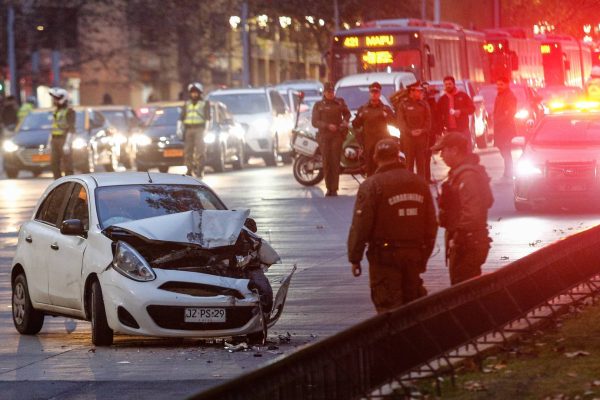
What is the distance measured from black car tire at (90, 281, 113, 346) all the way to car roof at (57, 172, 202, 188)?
123 cm

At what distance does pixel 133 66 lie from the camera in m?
83.5

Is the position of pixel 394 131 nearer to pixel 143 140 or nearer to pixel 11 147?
pixel 143 140

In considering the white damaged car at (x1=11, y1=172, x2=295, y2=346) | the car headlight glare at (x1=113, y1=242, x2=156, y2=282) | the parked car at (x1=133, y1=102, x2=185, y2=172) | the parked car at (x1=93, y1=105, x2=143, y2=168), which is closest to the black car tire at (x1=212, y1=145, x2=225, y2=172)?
the parked car at (x1=133, y1=102, x2=185, y2=172)

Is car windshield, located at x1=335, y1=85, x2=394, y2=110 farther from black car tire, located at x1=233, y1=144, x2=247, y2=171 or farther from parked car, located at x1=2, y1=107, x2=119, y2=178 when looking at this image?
black car tire, located at x1=233, y1=144, x2=247, y2=171

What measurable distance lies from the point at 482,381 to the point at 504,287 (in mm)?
1748

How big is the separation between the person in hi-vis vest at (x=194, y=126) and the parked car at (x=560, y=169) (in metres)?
9.50

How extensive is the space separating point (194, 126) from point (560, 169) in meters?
11.0

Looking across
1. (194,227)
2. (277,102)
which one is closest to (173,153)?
(277,102)

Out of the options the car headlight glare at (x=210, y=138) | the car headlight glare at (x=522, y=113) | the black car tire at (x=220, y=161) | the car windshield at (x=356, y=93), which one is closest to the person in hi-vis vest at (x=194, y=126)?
the car windshield at (x=356, y=93)

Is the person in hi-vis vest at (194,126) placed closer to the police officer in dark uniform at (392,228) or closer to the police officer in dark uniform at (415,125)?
the police officer in dark uniform at (415,125)

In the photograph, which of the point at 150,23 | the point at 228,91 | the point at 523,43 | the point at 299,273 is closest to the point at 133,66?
the point at 150,23

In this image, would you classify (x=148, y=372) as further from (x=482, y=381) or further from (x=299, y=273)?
(x=299, y=273)

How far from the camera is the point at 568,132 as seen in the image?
84.9ft

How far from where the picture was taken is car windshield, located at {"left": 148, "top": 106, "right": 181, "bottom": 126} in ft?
134
